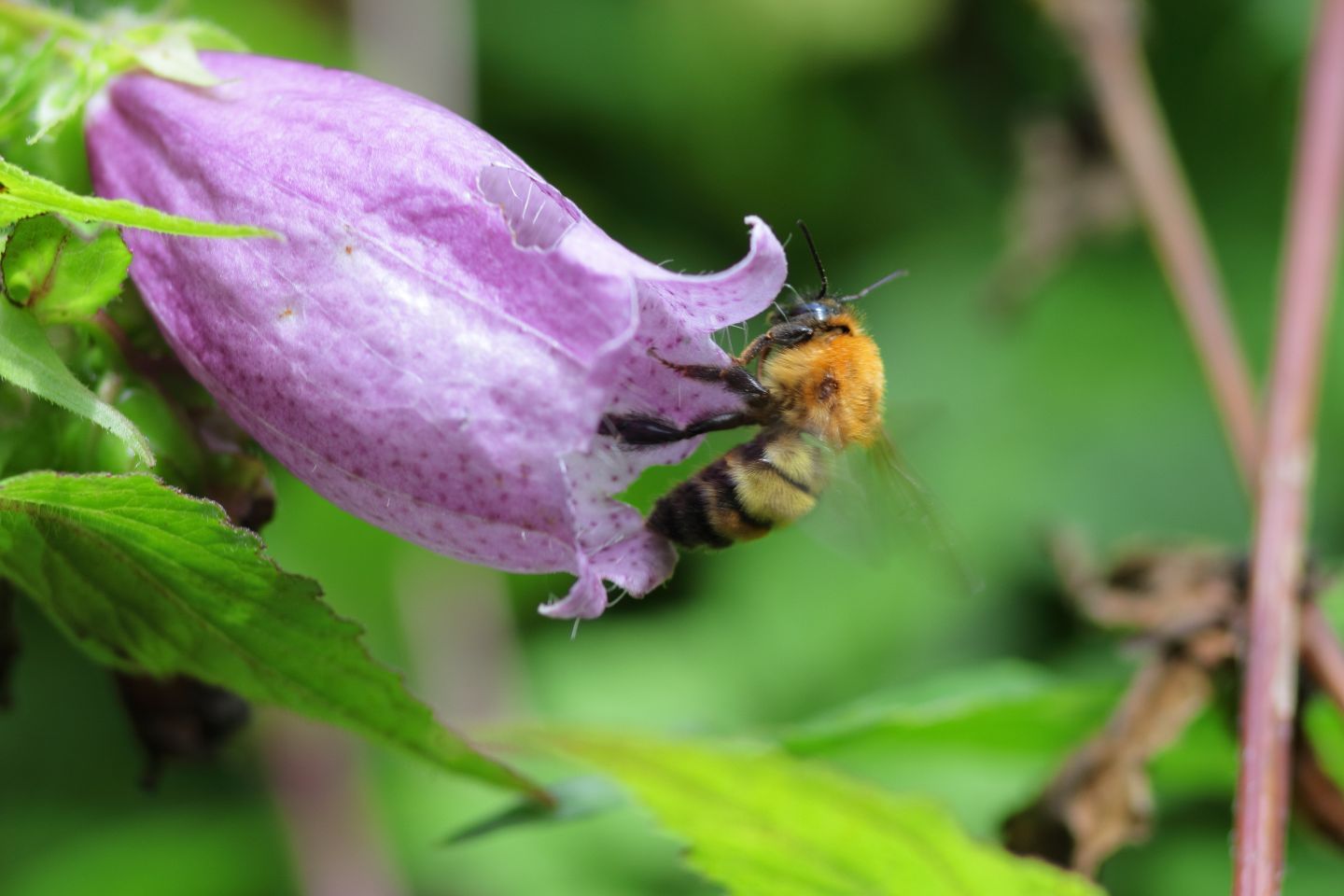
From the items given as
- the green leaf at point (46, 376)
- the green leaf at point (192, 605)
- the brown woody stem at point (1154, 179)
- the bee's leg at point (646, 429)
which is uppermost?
the brown woody stem at point (1154, 179)

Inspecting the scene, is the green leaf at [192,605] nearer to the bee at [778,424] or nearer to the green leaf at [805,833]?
the green leaf at [805,833]

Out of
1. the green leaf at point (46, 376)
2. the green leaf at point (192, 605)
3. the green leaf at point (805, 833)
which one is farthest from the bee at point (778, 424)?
the green leaf at point (46, 376)

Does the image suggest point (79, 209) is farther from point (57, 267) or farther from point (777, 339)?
point (777, 339)

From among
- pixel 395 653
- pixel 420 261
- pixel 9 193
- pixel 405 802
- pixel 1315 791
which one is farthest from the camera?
pixel 395 653

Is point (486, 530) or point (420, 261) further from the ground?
point (420, 261)

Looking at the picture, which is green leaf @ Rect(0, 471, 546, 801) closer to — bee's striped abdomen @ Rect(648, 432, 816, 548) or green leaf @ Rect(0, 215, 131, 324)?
green leaf @ Rect(0, 215, 131, 324)

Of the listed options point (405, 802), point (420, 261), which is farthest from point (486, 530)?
point (405, 802)

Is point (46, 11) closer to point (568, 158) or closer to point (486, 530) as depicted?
point (486, 530)
